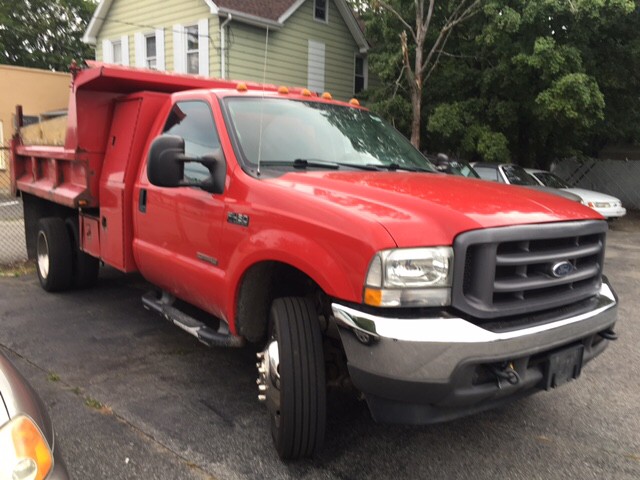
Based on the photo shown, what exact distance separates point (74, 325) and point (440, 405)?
156 inches

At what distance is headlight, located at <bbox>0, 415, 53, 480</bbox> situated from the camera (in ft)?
5.32

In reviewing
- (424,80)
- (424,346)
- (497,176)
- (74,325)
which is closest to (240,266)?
(424,346)

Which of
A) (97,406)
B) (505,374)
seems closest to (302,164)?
(505,374)

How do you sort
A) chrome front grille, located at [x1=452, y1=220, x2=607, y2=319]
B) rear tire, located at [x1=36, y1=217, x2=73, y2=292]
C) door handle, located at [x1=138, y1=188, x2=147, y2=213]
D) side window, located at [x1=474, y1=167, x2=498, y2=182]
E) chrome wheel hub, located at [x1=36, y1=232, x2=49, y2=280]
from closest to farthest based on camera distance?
chrome front grille, located at [x1=452, y1=220, x2=607, y2=319]
door handle, located at [x1=138, y1=188, x2=147, y2=213]
rear tire, located at [x1=36, y1=217, x2=73, y2=292]
chrome wheel hub, located at [x1=36, y1=232, x2=49, y2=280]
side window, located at [x1=474, y1=167, x2=498, y2=182]

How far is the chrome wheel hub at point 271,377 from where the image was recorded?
3012 mm

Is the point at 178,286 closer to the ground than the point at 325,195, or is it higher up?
closer to the ground

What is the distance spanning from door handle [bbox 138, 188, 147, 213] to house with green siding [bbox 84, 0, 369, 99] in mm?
12214

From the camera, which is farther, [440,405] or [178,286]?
[178,286]

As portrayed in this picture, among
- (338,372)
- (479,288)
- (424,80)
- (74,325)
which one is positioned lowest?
(74,325)

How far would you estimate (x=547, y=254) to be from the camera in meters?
2.79

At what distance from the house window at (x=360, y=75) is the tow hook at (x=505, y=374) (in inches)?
736

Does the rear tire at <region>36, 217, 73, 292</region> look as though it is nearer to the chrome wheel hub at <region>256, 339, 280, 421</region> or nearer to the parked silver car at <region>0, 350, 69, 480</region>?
the chrome wheel hub at <region>256, 339, 280, 421</region>

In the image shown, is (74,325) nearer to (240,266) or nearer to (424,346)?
(240,266)

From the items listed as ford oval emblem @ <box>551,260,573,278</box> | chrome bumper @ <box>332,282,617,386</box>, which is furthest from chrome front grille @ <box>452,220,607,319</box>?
chrome bumper @ <box>332,282,617,386</box>
